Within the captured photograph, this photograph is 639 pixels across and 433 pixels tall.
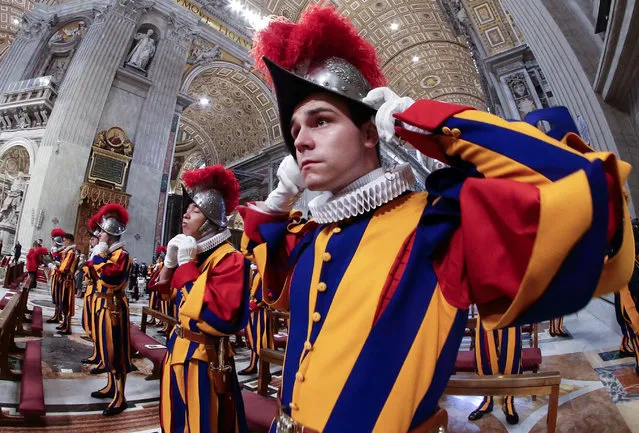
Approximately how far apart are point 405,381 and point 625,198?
1.77ft

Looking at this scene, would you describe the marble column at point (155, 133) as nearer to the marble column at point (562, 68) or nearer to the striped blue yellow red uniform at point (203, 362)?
the striped blue yellow red uniform at point (203, 362)

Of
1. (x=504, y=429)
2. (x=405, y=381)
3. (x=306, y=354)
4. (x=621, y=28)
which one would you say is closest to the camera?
(x=405, y=381)

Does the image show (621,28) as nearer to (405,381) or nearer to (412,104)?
(412,104)

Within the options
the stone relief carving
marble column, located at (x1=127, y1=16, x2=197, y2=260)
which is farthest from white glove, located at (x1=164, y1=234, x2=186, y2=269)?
the stone relief carving

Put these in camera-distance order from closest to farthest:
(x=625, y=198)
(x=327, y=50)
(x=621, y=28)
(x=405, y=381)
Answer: (x=625, y=198) → (x=405, y=381) → (x=327, y=50) → (x=621, y=28)

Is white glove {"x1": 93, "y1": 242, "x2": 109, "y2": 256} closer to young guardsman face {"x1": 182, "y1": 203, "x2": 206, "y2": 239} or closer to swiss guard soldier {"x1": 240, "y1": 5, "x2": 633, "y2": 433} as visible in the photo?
young guardsman face {"x1": 182, "y1": 203, "x2": 206, "y2": 239}

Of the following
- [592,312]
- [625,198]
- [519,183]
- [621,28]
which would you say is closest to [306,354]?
[519,183]

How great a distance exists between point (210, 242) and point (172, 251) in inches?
11.5

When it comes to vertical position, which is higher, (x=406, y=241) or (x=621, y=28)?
(x=621, y=28)

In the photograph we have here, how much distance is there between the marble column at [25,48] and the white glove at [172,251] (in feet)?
55.6

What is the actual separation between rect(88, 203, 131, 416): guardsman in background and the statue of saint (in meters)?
11.2

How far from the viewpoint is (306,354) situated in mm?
856

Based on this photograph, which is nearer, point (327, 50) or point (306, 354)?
point (306, 354)

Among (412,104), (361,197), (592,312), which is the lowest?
(592,312)
